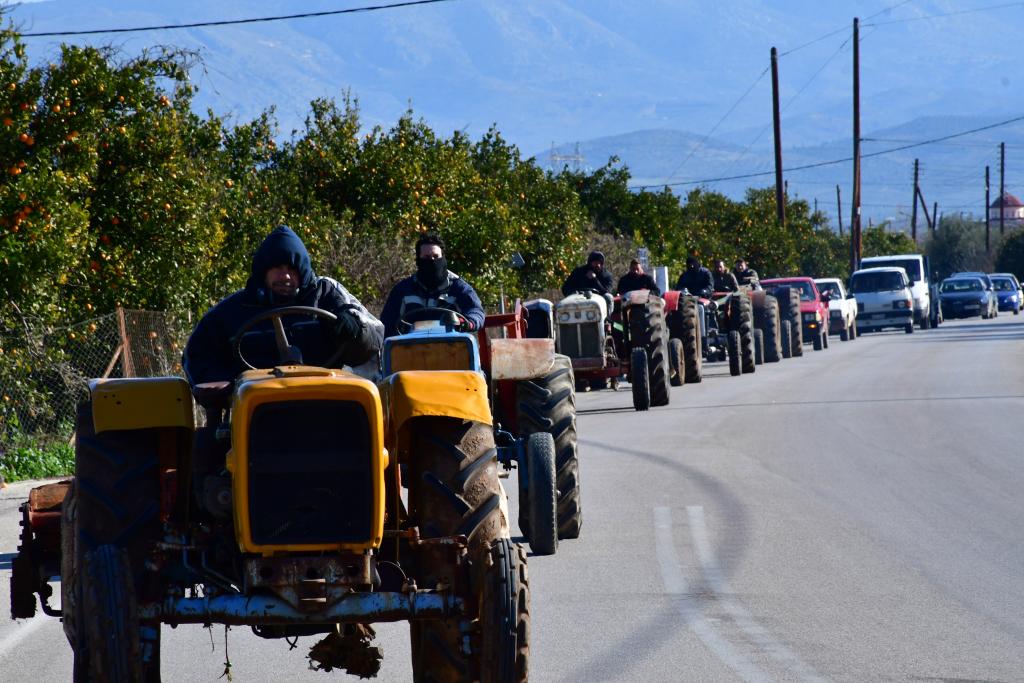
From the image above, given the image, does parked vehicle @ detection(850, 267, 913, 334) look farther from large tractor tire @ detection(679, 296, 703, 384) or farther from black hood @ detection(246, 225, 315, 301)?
black hood @ detection(246, 225, 315, 301)

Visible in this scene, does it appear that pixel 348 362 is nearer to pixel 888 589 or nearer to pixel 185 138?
pixel 888 589

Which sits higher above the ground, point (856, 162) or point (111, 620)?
point (856, 162)

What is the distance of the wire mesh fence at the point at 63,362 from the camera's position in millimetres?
16922

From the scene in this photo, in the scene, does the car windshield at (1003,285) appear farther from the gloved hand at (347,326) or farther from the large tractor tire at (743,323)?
the gloved hand at (347,326)

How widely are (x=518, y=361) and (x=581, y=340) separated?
32.1 ft

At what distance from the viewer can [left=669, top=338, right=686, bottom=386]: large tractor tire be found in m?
24.5

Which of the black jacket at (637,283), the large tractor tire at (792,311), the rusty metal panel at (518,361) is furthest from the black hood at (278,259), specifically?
the large tractor tire at (792,311)

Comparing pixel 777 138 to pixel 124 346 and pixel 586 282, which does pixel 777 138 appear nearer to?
pixel 586 282

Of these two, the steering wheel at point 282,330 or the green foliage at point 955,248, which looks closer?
the steering wheel at point 282,330

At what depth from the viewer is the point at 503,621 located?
553 centimetres

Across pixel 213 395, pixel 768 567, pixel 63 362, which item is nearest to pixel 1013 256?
pixel 63 362

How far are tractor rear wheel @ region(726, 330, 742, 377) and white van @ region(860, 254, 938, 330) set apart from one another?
21.4 m

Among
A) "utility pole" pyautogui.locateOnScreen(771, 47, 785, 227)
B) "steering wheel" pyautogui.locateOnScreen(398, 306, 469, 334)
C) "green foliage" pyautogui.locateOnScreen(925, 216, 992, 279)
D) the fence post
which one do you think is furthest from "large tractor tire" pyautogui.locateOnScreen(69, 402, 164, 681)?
"green foliage" pyautogui.locateOnScreen(925, 216, 992, 279)

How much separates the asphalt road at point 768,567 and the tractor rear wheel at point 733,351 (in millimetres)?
9090
